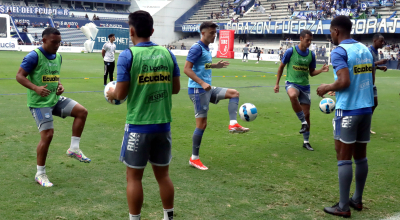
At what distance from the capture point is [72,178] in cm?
556

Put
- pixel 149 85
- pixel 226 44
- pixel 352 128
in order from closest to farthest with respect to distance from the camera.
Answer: pixel 149 85 → pixel 352 128 → pixel 226 44

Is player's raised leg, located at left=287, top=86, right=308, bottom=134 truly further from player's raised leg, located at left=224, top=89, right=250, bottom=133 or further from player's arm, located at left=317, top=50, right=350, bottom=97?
player's arm, located at left=317, top=50, right=350, bottom=97

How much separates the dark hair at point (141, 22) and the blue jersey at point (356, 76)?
2102 millimetres

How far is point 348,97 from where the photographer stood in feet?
14.3

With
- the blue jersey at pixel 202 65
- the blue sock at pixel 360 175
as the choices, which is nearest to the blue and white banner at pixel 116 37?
the blue jersey at pixel 202 65

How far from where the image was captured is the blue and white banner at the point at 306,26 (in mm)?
43000

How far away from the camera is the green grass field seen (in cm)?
448

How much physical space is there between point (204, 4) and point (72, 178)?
2963 inches

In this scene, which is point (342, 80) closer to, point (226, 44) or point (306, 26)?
point (226, 44)

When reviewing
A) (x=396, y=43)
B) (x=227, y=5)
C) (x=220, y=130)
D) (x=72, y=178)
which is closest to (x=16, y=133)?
(x=72, y=178)

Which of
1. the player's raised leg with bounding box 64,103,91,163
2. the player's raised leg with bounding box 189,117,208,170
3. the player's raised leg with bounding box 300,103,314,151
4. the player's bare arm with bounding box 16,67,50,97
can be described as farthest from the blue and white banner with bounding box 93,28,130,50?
the player's bare arm with bounding box 16,67,50,97

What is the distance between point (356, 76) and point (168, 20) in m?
73.2

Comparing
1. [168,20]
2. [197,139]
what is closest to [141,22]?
[197,139]

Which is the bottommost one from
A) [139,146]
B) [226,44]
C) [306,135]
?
[306,135]
